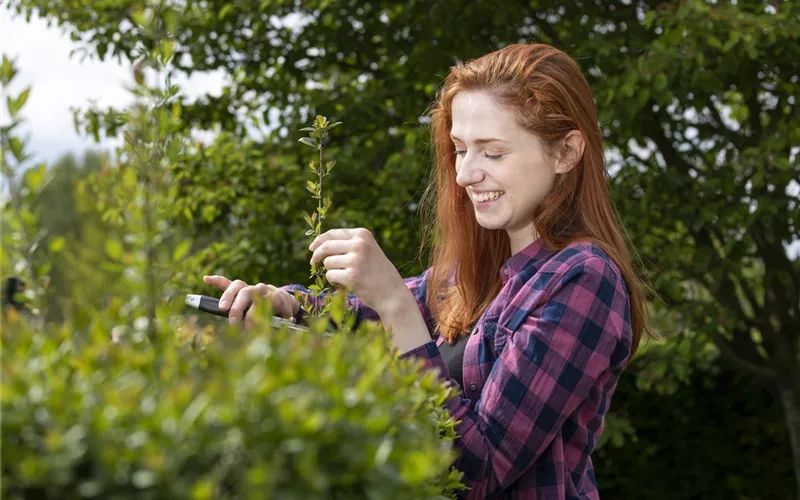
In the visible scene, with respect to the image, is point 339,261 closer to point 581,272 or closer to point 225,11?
point 581,272

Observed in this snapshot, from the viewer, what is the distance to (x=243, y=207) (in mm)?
5945

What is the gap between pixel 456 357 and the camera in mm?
2430

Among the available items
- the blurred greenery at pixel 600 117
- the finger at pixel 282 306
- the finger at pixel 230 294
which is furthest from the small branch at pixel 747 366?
the finger at pixel 230 294

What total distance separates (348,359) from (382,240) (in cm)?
473

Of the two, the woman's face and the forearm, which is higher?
the woman's face

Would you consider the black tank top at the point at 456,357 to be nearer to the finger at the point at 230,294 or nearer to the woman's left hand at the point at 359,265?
the woman's left hand at the point at 359,265

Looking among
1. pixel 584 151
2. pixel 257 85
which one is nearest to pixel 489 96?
pixel 584 151

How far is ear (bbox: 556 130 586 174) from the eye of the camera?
2.50 meters

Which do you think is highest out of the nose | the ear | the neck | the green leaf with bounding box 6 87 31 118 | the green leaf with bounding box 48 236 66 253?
the ear

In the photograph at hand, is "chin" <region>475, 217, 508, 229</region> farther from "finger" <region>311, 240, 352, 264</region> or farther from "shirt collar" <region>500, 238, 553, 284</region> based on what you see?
"finger" <region>311, 240, 352, 264</region>

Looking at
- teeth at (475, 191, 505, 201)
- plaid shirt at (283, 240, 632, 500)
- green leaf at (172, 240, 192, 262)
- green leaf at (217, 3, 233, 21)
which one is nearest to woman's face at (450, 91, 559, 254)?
teeth at (475, 191, 505, 201)

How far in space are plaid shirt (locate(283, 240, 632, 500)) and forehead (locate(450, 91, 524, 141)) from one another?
0.34 metres

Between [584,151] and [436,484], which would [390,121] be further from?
[436,484]

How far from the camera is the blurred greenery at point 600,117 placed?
201 inches
